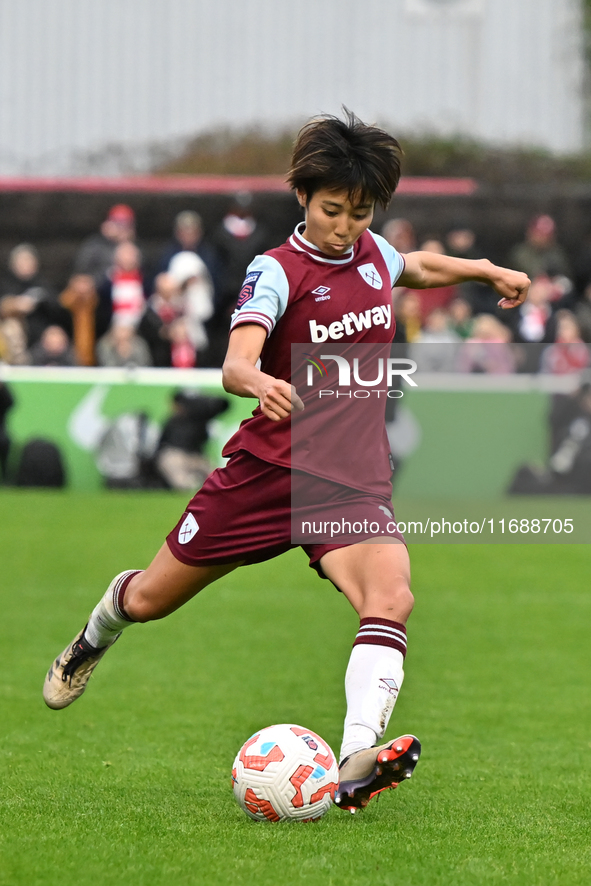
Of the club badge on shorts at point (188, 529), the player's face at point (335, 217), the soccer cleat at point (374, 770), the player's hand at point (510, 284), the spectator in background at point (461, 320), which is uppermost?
the player's face at point (335, 217)

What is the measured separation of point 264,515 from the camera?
16.3ft

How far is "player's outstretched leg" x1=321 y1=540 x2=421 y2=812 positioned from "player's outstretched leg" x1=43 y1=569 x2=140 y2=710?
106 centimetres

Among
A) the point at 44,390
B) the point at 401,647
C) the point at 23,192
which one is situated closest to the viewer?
the point at 401,647

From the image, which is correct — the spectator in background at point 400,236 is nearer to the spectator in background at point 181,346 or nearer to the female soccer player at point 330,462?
the spectator in background at point 181,346

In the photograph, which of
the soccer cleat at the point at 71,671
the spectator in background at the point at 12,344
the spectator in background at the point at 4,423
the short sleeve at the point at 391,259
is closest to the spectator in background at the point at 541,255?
the spectator in background at the point at 12,344

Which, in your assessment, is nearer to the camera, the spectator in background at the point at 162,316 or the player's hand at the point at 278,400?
the player's hand at the point at 278,400

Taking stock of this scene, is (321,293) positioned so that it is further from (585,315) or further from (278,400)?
(585,315)

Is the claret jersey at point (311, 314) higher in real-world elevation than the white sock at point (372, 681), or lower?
higher

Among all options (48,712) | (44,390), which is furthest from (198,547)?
(44,390)

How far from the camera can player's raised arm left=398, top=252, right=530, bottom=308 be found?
17.5 ft

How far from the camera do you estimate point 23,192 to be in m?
20.0

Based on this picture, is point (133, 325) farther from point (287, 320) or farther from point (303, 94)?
point (287, 320)

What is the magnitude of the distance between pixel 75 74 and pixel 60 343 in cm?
638

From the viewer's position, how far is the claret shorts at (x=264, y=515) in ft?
16.2
